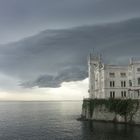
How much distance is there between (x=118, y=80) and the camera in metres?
127

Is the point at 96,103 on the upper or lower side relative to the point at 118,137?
upper

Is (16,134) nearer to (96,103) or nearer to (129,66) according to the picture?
(96,103)

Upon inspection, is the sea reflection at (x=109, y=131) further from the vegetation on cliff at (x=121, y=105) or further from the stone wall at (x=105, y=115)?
the vegetation on cliff at (x=121, y=105)

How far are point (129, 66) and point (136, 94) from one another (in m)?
11.6

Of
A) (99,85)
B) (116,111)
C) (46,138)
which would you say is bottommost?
(46,138)

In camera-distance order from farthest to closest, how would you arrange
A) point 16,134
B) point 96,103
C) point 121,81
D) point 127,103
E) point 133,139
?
point 121,81 → point 96,103 → point 127,103 → point 16,134 → point 133,139

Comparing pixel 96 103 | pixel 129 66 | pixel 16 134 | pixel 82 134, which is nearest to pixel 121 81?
pixel 129 66

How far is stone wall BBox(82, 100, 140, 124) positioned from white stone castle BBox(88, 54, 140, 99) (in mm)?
9833

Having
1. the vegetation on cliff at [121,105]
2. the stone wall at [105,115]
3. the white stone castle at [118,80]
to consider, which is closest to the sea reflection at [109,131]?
the stone wall at [105,115]

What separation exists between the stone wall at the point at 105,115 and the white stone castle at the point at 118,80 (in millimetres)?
9833

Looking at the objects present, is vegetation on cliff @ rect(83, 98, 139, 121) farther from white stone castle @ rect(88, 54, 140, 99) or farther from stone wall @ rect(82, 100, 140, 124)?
white stone castle @ rect(88, 54, 140, 99)

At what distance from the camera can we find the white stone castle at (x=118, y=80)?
118938 millimetres

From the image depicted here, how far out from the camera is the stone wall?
10369 centimetres

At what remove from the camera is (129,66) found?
123 meters
